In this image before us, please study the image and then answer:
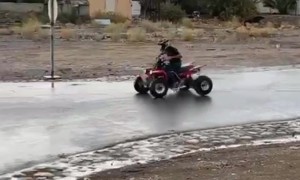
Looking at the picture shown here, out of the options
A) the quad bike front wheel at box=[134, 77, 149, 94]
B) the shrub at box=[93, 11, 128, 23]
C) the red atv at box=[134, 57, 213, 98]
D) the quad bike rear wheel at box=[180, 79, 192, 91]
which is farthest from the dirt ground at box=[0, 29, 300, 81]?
the shrub at box=[93, 11, 128, 23]

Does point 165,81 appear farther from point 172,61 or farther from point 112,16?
point 112,16

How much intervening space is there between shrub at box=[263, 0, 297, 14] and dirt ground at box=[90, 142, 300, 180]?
69.5 meters

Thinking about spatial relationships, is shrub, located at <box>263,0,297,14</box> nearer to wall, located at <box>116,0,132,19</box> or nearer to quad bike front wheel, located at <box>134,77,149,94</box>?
wall, located at <box>116,0,132,19</box>

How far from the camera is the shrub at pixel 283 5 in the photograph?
78.8 metres

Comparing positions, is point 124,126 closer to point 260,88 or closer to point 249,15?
point 260,88

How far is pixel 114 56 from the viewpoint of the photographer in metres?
30.8

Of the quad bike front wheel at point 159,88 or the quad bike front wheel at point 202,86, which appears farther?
the quad bike front wheel at point 202,86

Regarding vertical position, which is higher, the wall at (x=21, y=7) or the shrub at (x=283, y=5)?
the shrub at (x=283, y=5)

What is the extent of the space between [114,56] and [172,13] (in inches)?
1449

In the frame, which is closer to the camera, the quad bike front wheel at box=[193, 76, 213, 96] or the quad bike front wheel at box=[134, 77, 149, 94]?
the quad bike front wheel at box=[193, 76, 213, 96]

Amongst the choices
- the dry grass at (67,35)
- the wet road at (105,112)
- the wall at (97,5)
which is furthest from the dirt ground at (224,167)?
the wall at (97,5)

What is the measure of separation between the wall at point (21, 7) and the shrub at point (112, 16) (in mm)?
8261

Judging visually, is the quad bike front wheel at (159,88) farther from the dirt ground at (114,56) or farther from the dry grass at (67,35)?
the dry grass at (67,35)

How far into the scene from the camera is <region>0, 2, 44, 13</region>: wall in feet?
229
